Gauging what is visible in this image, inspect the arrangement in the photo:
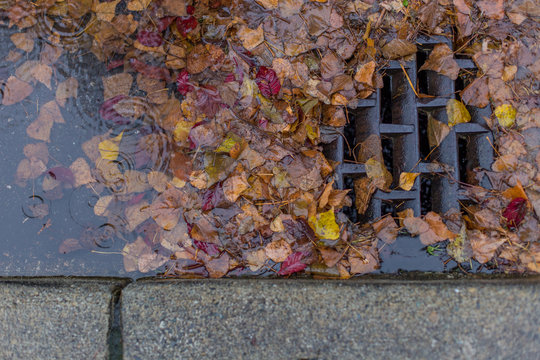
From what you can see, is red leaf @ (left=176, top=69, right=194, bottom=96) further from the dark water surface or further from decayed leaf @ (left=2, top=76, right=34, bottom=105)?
decayed leaf @ (left=2, top=76, right=34, bottom=105)

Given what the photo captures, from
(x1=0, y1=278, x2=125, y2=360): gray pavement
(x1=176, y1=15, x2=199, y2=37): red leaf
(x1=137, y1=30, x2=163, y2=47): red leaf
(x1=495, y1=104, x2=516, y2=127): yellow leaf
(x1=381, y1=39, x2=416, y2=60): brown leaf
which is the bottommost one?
(x1=0, y1=278, x2=125, y2=360): gray pavement

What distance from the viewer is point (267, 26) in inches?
66.6

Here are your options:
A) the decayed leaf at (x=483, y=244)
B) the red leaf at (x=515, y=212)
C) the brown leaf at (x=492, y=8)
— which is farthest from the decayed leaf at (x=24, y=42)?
the red leaf at (x=515, y=212)

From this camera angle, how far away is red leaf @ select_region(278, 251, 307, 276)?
162cm

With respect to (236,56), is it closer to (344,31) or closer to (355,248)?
(344,31)

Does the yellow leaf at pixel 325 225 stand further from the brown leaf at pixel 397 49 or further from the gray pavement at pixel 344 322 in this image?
the brown leaf at pixel 397 49

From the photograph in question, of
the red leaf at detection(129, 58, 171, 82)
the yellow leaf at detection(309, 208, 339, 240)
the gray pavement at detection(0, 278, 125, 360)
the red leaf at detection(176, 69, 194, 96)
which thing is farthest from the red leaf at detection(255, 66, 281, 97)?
the gray pavement at detection(0, 278, 125, 360)

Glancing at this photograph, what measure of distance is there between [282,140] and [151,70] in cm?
72

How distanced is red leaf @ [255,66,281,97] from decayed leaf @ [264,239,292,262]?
2.17 ft

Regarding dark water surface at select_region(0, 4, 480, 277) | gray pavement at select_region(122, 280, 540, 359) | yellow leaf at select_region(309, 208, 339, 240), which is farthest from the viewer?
dark water surface at select_region(0, 4, 480, 277)

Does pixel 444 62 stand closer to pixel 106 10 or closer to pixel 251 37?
pixel 251 37

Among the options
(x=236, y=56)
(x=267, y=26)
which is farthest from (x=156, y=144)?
(x=267, y=26)

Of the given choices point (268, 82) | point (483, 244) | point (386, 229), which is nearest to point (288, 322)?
point (386, 229)

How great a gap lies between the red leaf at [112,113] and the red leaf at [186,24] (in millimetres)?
420
